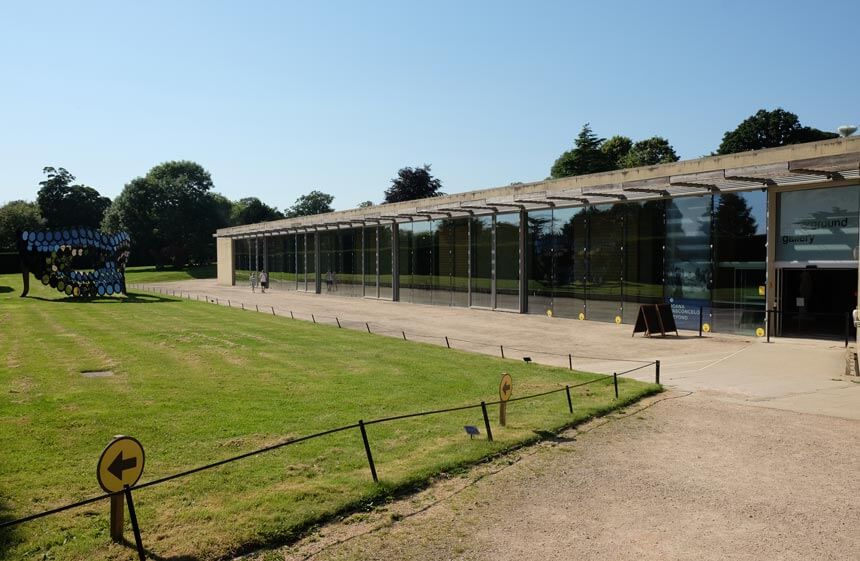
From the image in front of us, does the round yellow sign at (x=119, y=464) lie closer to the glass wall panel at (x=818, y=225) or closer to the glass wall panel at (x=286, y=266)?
the glass wall panel at (x=818, y=225)

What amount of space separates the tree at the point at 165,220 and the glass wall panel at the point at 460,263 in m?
66.4

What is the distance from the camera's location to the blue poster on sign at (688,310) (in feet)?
76.7

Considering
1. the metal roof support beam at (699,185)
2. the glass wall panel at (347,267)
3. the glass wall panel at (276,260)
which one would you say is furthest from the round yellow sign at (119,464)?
the glass wall panel at (276,260)

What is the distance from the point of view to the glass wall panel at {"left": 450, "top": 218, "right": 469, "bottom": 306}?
116 feet

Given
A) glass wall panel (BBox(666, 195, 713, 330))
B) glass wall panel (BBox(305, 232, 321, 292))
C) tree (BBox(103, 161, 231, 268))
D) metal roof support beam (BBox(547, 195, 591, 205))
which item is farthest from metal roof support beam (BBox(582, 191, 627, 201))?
tree (BBox(103, 161, 231, 268))

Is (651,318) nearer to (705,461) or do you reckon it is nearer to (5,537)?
(705,461)

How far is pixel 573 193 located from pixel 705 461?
19.4 meters

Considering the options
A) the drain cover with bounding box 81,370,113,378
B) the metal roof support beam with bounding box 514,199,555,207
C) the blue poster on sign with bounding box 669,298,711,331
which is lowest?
the drain cover with bounding box 81,370,113,378

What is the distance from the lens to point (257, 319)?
2742 cm

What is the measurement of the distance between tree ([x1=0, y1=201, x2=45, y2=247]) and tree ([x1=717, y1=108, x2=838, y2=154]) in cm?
8956

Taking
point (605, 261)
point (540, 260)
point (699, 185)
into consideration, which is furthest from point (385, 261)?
point (699, 185)

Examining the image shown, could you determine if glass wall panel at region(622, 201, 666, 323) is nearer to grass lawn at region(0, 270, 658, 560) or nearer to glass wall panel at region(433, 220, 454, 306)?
grass lawn at region(0, 270, 658, 560)

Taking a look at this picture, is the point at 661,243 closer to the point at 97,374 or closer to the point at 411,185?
the point at 97,374

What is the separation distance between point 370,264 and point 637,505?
38.0m
